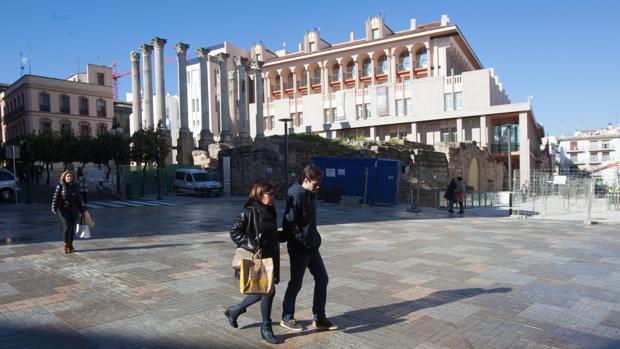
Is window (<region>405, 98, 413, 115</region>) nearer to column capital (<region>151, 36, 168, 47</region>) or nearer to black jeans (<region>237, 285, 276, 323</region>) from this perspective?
column capital (<region>151, 36, 168, 47</region>)

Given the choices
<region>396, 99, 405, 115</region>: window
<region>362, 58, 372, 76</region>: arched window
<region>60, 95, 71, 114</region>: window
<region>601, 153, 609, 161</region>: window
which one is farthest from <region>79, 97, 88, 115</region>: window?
<region>601, 153, 609, 161</region>: window

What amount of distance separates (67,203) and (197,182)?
18.0m

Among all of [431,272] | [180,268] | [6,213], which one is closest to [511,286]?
[431,272]

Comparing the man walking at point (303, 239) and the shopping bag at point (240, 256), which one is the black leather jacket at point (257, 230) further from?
the man walking at point (303, 239)

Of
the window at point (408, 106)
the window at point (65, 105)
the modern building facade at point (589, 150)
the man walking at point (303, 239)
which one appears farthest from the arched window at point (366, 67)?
the modern building facade at point (589, 150)

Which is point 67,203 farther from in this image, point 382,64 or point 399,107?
point 382,64

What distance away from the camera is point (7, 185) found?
72.2ft

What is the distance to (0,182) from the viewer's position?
21734 mm

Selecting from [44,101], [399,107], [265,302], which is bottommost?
[265,302]

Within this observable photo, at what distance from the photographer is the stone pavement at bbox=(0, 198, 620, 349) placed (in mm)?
4402

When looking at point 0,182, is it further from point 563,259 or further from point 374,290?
point 563,259

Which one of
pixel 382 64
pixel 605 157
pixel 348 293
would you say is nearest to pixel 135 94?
pixel 382 64

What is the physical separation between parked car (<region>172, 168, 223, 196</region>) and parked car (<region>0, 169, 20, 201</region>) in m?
8.42

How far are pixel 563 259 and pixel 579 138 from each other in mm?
114554
